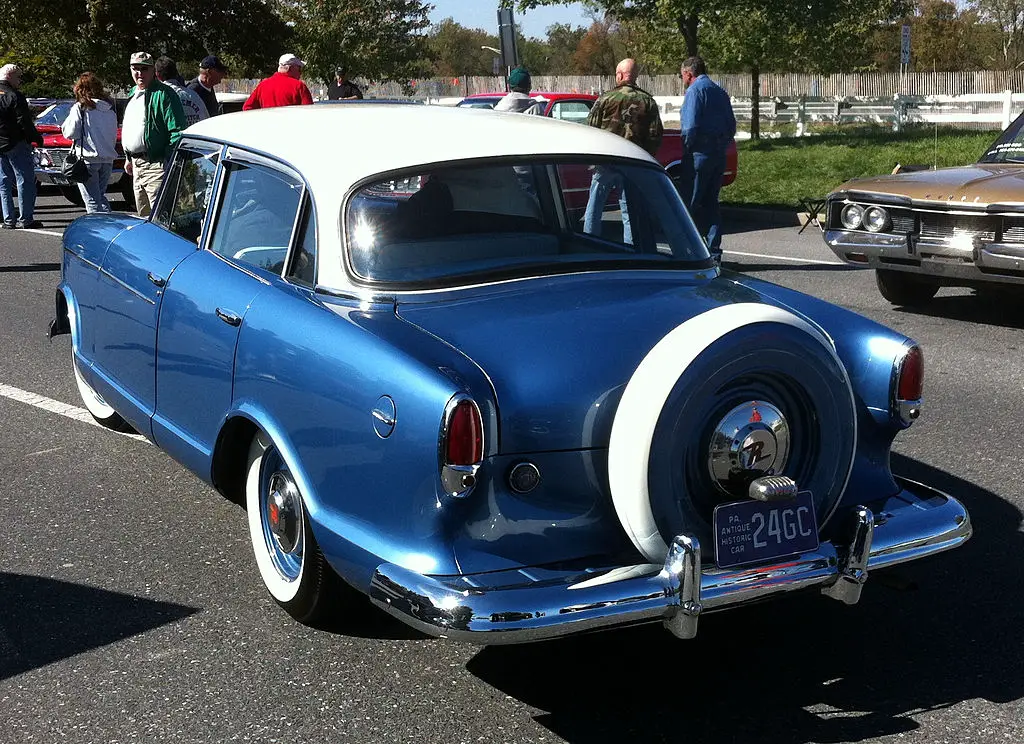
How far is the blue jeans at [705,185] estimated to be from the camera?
11.4 meters

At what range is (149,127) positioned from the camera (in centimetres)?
1012

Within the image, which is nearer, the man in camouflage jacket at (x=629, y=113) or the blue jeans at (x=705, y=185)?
the man in camouflage jacket at (x=629, y=113)

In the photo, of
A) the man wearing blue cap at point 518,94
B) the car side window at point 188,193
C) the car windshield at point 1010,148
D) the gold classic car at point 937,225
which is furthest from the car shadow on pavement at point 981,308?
the car side window at point 188,193

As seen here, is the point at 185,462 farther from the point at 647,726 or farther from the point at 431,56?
the point at 431,56

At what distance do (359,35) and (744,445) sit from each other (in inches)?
1936

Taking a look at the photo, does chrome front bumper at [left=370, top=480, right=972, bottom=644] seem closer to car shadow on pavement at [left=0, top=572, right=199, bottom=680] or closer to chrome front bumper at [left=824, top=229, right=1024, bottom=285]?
car shadow on pavement at [left=0, top=572, right=199, bottom=680]

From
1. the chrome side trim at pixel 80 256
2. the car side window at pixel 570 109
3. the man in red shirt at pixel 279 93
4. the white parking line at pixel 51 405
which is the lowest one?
the white parking line at pixel 51 405

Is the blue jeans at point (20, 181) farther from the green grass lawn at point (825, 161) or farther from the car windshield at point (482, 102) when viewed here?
the green grass lawn at point (825, 161)

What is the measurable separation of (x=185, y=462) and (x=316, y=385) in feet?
4.11

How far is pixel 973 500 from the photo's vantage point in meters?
5.23

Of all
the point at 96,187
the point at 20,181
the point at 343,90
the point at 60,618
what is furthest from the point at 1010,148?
the point at 20,181

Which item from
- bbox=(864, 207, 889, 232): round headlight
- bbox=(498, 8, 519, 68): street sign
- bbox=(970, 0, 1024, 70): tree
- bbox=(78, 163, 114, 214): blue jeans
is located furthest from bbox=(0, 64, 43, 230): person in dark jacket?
bbox=(970, 0, 1024, 70): tree

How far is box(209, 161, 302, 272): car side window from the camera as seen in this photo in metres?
4.46

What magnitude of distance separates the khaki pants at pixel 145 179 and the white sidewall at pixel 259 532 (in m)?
6.27
